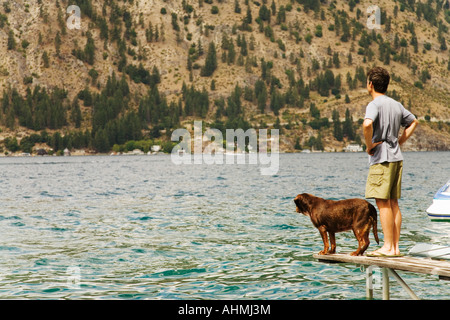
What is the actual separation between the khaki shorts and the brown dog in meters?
0.43

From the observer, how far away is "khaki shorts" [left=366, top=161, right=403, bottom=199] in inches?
408

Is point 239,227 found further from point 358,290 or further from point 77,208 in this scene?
point 77,208

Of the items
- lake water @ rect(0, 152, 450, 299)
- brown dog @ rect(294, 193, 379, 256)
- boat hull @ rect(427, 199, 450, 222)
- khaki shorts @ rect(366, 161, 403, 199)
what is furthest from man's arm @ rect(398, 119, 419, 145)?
lake water @ rect(0, 152, 450, 299)

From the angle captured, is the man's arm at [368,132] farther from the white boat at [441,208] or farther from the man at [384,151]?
the white boat at [441,208]

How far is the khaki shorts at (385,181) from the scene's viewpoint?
1035 centimetres

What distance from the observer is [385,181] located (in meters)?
10.4

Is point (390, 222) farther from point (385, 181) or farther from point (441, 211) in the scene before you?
point (441, 211)

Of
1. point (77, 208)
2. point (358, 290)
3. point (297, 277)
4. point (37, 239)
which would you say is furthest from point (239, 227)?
point (77, 208)

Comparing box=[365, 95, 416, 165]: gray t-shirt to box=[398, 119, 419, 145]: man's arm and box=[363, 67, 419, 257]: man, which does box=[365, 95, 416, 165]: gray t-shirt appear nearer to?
box=[363, 67, 419, 257]: man

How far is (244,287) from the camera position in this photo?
1455 centimetres

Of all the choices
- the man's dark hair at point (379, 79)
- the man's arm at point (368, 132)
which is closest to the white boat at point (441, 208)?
the man's arm at point (368, 132)

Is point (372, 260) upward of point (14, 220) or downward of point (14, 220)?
upward

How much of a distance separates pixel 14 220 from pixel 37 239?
8.33 meters

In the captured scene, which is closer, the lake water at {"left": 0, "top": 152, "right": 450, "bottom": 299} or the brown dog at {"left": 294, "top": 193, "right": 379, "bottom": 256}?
the brown dog at {"left": 294, "top": 193, "right": 379, "bottom": 256}
